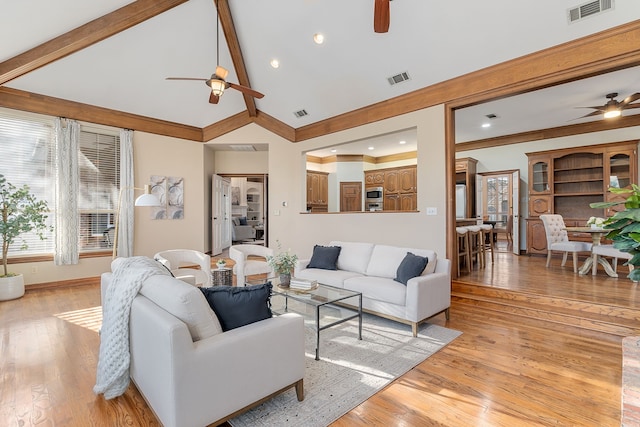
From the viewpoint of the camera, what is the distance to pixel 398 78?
15.1ft

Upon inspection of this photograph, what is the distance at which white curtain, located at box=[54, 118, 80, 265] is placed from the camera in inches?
207

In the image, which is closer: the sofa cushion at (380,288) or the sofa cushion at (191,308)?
the sofa cushion at (191,308)

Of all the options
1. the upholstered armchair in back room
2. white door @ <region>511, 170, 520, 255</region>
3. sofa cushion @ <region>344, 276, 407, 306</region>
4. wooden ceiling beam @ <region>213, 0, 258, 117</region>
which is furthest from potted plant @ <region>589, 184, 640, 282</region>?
the upholstered armchair in back room

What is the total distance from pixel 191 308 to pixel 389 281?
96.8 inches

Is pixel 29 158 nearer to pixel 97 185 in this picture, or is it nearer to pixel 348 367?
pixel 97 185

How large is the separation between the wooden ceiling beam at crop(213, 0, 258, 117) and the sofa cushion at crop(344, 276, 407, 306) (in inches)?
159

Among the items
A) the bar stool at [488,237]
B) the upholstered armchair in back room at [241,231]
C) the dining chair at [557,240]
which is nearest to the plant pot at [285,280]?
the bar stool at [488,237]

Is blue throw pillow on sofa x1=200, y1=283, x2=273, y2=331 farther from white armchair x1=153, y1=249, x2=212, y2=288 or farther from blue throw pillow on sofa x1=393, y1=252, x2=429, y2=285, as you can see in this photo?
white armchair x1=153, y1=249, x2=212, y2=288

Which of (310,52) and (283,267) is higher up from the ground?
(310,52)

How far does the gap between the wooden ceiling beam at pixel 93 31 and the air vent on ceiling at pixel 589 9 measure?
4.50 metres

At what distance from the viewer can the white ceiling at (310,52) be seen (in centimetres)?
348

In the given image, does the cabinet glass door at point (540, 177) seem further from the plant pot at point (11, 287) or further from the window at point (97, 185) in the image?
the plant pot at point (11, 287)

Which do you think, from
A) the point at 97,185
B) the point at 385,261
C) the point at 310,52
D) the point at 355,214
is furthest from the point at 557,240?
the point at 97,185

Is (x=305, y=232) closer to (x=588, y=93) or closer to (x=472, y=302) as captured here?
(x=472, y=302)
